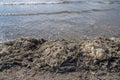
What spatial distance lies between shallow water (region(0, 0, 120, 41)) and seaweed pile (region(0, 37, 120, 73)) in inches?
72.8

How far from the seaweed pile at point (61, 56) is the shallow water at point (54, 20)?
1.85 m

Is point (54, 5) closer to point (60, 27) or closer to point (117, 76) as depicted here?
point (60, 27)

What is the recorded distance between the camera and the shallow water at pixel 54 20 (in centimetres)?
991

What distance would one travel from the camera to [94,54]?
685 cm

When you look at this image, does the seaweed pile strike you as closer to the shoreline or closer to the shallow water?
the shoreline

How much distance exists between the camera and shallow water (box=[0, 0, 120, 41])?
991 centimetres

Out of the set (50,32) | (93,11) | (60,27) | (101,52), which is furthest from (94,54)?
(93,11)

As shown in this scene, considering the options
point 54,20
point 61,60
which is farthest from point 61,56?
point 54,20

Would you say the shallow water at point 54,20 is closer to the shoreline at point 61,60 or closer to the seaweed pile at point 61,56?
the seaweed pile at point 61,56

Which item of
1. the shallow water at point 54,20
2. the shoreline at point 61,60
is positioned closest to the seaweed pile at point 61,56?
the shoreline at point 61,60

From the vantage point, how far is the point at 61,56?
265 inches

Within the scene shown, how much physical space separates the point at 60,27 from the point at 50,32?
973 mm

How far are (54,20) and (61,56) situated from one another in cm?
558

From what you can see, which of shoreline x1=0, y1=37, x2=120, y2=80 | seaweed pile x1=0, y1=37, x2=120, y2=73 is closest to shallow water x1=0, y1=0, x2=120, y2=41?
seaweed pile x1=0, y1=37, x2=120, y2=73
